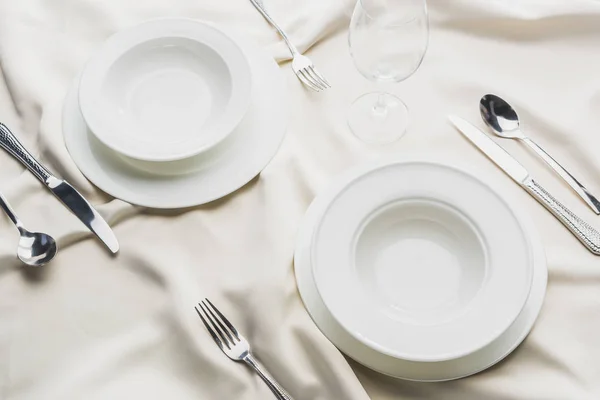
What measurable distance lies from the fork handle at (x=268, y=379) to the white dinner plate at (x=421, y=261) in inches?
4.1

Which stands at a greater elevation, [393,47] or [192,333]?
[393,47]

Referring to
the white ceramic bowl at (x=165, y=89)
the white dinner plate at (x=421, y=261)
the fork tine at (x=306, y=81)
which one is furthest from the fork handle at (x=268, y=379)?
the fork tine at (x=306, y=81)

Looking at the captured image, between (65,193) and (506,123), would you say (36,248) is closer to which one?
(65,193)

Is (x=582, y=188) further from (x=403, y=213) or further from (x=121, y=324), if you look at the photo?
(x=121, y=324)

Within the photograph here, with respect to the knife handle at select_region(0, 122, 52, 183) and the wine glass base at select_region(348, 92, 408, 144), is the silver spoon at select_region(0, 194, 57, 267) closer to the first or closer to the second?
the knife handle at select_region(0, 122, 52, 183)

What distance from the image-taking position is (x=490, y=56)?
833mm

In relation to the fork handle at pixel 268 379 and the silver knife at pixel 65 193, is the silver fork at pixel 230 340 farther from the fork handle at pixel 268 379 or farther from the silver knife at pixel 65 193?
the silver knife at pixel 65 193

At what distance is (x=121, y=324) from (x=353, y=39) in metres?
0.40

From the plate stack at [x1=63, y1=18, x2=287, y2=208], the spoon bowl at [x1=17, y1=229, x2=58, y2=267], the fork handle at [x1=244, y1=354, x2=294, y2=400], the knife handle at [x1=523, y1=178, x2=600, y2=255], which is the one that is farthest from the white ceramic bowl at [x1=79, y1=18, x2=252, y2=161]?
the knife handle at [x1=523, y1=178, x2=600, y2=255]

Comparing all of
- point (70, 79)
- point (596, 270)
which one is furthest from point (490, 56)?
point (70, 79)

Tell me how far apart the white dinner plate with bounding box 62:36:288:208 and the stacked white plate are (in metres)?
0.10

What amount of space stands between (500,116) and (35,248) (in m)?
0.56

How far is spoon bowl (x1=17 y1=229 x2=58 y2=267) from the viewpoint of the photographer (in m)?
0.73

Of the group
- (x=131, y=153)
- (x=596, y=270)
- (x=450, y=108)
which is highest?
(x=131, y=153)
